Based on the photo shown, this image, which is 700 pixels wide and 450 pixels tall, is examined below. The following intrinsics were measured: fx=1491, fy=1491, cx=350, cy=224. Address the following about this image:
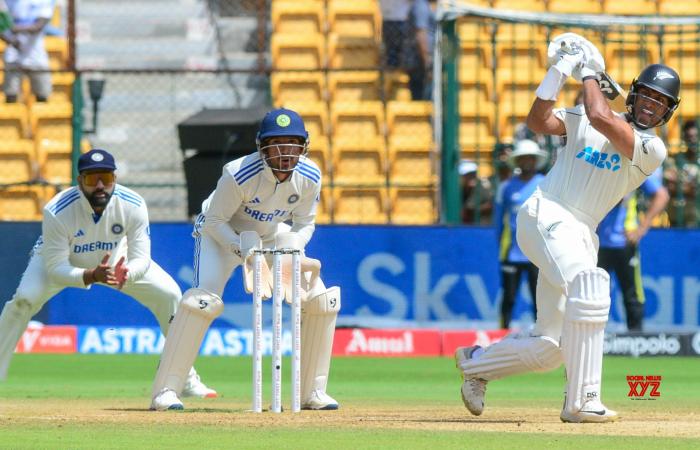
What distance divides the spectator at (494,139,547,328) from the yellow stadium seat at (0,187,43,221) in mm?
4085

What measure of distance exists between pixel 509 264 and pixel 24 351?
401 cm

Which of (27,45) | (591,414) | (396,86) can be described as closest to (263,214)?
(591,414)

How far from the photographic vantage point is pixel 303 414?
22.7 feet

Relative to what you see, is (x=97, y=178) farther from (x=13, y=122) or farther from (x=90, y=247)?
(x=13, y=122)

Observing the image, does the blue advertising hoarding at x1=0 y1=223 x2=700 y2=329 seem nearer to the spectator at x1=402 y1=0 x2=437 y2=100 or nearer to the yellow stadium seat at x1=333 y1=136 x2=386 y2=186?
the yellow stadium seat at x1=333 y1=136 x2=386 y2=186

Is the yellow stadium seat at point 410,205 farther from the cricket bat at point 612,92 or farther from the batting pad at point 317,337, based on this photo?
the cricket bat at point 612,92

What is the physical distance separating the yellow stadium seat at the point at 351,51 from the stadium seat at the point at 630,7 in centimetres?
241

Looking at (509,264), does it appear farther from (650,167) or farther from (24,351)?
(650,167)

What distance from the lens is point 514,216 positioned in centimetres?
1182

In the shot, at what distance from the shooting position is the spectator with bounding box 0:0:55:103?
14110 millimetres

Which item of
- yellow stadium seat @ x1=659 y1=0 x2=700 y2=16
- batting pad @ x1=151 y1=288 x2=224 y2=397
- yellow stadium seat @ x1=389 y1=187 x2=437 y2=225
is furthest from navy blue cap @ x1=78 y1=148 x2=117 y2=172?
yellow stadium seat @ x1=659 y1=0 x2=700 y2=16

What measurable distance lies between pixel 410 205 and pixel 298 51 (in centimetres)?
257

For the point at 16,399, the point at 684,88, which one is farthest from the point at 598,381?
the point at 684,88

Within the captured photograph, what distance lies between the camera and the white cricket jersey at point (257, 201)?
712 cm
